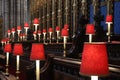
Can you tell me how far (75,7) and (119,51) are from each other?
33.3 feet

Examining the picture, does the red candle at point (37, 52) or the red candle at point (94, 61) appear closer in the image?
the red candle at point (94, 61)

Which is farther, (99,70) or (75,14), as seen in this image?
(75,14)

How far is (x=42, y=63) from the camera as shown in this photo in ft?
19.3

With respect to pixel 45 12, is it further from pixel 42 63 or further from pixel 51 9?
pixel 42 63

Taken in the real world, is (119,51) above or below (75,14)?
below

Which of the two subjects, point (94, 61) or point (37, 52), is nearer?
point (94, 61)

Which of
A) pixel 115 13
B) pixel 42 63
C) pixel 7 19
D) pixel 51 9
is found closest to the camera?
pixel 42 63

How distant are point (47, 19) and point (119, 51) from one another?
1603 cm

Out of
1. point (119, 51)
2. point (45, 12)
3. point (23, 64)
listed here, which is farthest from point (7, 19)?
point (119, 51)

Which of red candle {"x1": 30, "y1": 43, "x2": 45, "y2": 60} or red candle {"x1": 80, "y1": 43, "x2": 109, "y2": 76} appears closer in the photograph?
red candle {"x1": 80, "y1": 43, "x2": 109, "y2": 76}

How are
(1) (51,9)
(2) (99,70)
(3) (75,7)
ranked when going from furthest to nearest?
(1) (51,9), (3) (75,7), (2) (99,70)

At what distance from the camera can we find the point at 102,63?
2336mm

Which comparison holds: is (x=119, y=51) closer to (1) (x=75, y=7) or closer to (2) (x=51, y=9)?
(1) (x=75, y=7)

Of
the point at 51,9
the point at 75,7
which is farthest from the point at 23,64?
the point at 51,9
